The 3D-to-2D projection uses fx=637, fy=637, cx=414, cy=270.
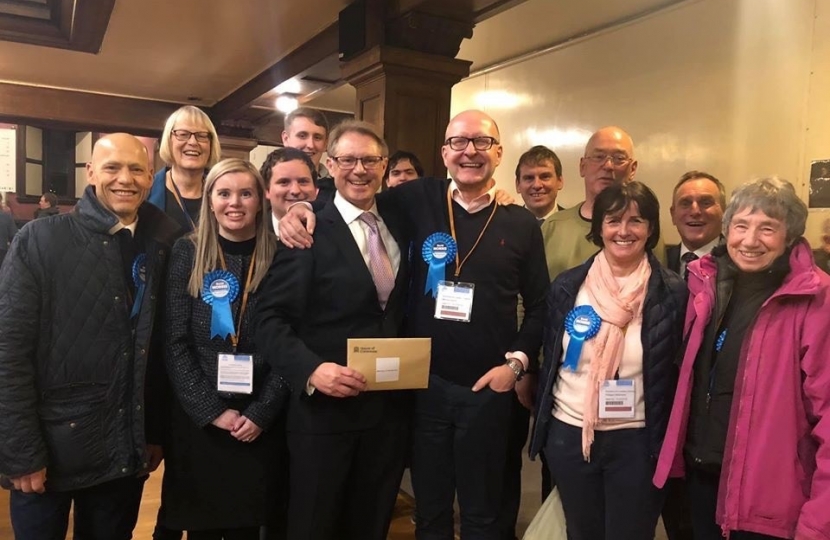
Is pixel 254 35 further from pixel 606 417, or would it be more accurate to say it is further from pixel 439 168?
pixel 606 417

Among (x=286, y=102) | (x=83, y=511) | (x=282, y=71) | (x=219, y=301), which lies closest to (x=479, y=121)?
(x=219, y=301)

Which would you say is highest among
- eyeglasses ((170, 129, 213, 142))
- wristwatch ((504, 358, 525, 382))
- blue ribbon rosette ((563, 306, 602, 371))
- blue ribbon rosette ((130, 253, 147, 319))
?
eyeglasses ((170, 129, 213, 142))

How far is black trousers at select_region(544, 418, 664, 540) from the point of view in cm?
182

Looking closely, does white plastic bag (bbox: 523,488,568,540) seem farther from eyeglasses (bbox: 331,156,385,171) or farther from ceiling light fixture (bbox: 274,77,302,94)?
ceiling light fixture (bbox: 274,77,302,94)

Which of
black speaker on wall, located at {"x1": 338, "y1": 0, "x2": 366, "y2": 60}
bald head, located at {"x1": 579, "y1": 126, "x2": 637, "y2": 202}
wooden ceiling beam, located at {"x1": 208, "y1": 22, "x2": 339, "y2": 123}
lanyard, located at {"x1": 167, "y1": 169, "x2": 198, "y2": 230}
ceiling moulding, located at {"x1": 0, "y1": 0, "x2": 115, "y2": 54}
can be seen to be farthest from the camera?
wooden ceiling beam, located at {"x1": 208, "y1": 22, "x2": 339, "y2": 123}

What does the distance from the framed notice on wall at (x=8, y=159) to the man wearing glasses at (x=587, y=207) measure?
407 inches

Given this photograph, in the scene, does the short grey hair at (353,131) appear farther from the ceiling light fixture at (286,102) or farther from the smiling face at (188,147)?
the ceiling light fixture at (286,102)

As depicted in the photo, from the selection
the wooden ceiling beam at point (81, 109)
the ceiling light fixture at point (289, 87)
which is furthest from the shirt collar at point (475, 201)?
the wooden ceiling beam at point (81, 109)

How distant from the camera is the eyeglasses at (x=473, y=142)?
2018 millimetres

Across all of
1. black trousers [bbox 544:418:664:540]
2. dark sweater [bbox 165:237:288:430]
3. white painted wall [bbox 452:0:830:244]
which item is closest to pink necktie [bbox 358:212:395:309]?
dark sweater [bbox 165:237:288:430]

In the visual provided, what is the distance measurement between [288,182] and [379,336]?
71 centimetres

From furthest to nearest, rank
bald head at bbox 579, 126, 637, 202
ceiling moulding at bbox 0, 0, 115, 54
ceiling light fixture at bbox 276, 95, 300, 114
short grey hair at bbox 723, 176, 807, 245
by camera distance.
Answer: ceiling light fixture at bbox 276, 95, 300, 114 → ceiling moulding at bbox 0, 0, 115, 54 → bald head at bbox 579, 126, 637, 202 → short grey hair at bbox 723, 176, 807, 245

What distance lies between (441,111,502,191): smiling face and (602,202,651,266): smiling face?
1.35 feet

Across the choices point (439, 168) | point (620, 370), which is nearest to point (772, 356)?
point (620, 370)
